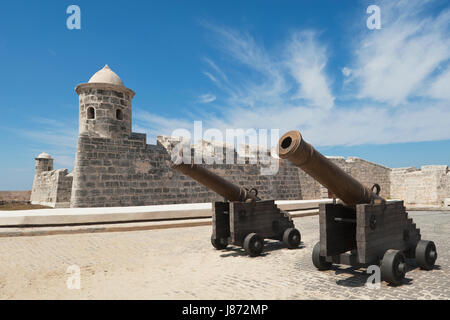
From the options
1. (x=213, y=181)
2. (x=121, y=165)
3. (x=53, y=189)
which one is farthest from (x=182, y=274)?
(x=53, y=189)

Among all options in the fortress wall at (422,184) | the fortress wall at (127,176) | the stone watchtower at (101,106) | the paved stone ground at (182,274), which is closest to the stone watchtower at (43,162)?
the stone watchtower at (101,106)

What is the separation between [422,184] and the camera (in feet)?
67.1

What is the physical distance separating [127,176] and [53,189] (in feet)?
27.8

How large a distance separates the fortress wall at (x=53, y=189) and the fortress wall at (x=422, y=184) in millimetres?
21290

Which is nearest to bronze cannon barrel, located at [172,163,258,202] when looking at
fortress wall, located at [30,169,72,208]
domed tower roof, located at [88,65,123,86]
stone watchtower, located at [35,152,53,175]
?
domed tower roof, located at [88,65,123,86]

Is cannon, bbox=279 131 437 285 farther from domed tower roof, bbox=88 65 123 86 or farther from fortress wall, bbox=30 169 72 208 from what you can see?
fortress wall, bbox=30 169 72 208

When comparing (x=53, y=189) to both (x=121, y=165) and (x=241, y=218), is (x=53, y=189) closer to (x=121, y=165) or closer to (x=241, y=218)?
(x=121, y=165)

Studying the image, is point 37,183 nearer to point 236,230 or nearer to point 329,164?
point 236,230

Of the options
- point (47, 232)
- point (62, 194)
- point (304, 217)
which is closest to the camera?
point (47, 232)

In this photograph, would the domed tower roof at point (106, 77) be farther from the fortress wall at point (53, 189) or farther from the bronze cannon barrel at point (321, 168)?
the bronze cannon barrel at point (321, 168)

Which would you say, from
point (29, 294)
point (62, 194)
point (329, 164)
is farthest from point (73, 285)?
point (62, 194)

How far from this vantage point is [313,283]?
11.7ft
